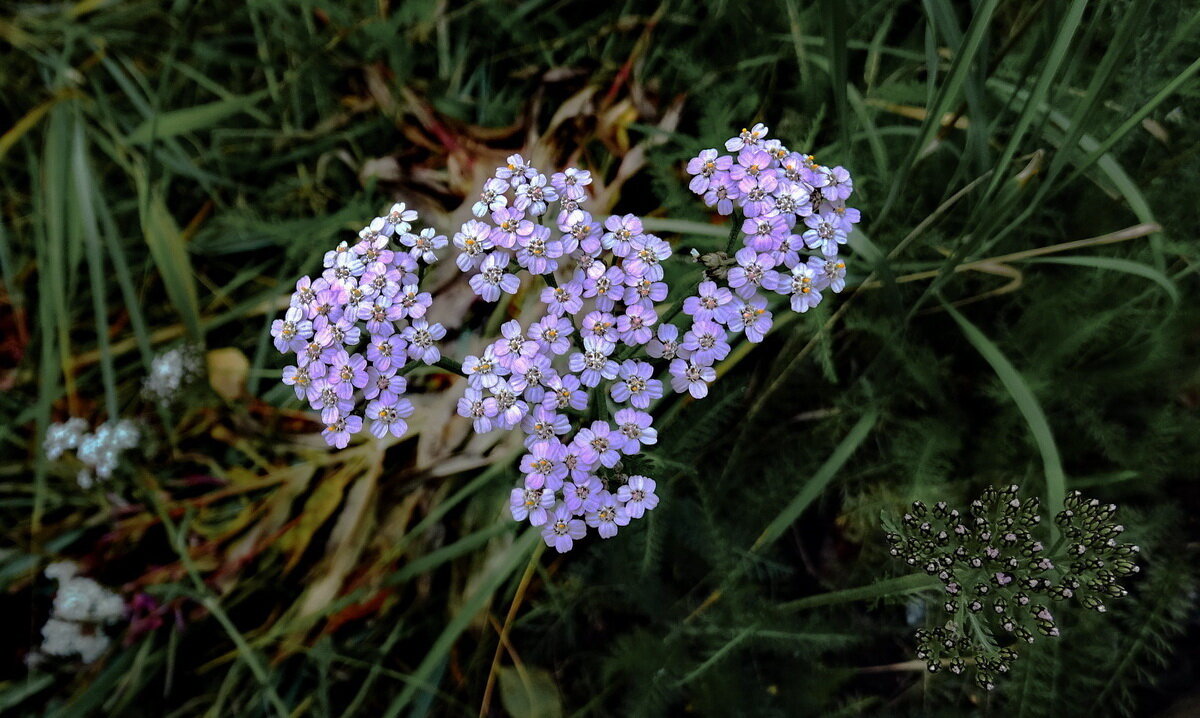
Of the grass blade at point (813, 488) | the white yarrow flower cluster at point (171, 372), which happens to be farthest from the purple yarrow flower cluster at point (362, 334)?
the white yarrow flower cluster at point (171, 372)

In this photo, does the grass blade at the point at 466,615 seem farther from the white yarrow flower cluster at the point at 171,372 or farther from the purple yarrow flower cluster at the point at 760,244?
the white yarrow flower cluster at the point at 171,372

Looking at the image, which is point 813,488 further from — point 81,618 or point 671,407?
point 81,618

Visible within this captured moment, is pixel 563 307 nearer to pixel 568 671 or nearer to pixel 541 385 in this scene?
pixel 541 385

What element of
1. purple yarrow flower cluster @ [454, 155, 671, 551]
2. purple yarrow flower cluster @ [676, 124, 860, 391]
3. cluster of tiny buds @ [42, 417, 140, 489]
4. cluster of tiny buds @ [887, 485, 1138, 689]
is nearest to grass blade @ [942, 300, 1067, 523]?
cluster of tiny buds @ [887, 485, 1138, 689]

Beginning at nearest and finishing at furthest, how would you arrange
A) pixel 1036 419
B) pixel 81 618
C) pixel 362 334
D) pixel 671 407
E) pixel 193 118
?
pixel 362 334 → pixel 1036 419 → pixel 671 407 → pixel 81 618 → pixel 193 118

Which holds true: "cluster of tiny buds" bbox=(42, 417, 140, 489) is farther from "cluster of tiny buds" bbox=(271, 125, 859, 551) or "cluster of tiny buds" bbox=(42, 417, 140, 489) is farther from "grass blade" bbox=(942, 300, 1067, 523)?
"grass blade" bbox=(942, 300, 1067, 523)

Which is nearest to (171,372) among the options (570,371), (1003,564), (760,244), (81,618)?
(81,618)

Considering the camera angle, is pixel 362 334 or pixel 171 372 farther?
pixel 171 372
